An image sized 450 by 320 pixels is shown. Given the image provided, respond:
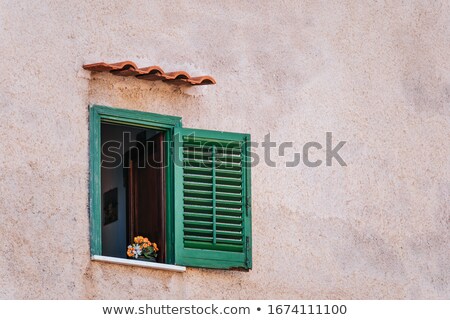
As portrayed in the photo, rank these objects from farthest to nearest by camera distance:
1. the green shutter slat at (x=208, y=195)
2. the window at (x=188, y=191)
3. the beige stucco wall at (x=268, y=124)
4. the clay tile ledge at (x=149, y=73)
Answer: the green shutter slat at (x=208, y=195), the window at (x=188, y=191), the clay tile ledge at (x=149, y=73), the beige stucco wall at (x=268, y=124)

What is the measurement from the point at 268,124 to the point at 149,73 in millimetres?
1472

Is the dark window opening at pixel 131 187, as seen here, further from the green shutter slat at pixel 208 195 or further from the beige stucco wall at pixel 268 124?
the beige stucco wall at pixel 268 124

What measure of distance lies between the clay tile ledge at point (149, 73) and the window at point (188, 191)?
0.33 metres

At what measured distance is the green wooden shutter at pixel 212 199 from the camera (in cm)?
1470

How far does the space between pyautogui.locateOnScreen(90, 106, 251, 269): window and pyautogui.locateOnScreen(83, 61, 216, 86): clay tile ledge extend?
1.07 feet

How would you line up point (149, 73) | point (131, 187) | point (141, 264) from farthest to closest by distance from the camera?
point (131, 187) < point (149, 73) < point (141, 264)

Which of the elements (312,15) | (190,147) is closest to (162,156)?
(190,147)

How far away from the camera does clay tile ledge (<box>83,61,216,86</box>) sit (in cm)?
1423

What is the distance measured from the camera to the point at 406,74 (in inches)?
642

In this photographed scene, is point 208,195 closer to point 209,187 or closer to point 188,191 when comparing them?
point 209,187

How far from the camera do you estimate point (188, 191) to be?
Result: 14.8 metres

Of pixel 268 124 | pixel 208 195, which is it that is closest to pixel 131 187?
pixel 208 195

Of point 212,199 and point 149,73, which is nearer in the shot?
point 149,73

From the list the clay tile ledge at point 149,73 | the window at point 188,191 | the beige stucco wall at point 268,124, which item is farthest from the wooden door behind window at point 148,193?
the clay tile ledge at point 149,73
